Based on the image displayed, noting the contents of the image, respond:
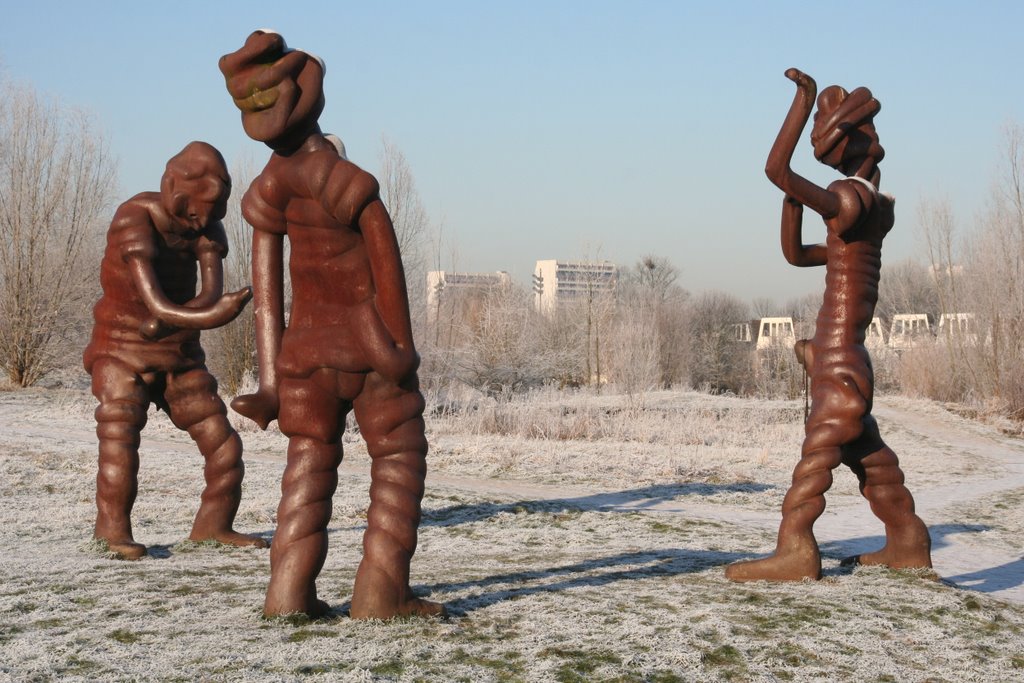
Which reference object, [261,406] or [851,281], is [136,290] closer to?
[261,406]

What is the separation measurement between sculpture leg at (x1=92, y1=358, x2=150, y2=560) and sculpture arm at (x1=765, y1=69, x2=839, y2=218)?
14.0 feet

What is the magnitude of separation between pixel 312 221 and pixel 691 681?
8.43 feet

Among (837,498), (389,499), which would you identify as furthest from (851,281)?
(837,498)

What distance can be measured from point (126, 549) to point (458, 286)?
903 inches

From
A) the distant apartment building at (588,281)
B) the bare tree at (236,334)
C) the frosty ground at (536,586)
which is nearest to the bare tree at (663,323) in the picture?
the distant apartment building at (588,281)

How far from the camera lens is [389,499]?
4590 mm

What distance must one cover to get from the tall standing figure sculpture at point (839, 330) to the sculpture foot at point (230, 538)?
3171mm

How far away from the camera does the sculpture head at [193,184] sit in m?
6.52

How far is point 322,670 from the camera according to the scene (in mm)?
3926

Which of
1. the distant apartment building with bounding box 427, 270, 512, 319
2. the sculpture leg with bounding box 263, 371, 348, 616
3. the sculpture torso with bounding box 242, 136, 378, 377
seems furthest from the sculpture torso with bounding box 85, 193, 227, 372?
the distant apartment building with bounding box 427, 270, 512, 319

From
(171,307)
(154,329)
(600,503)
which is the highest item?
(171,307)

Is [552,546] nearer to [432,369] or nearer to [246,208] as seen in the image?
[246,208]

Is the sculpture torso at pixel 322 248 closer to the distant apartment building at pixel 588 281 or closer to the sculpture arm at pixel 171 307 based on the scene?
the sculpture arm at pixel 171 307

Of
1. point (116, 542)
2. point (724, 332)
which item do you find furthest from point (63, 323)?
point (724, 332)
